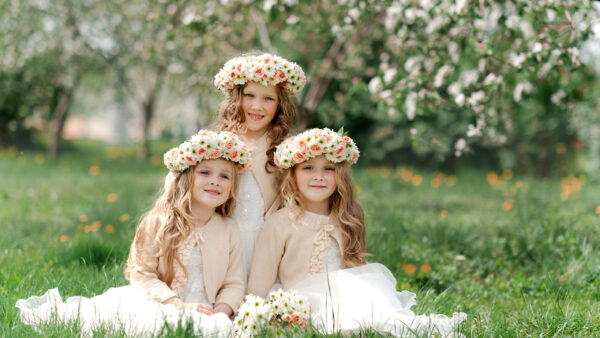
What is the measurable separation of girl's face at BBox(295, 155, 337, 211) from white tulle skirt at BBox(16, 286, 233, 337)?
0.85 m

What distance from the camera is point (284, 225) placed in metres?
3.17

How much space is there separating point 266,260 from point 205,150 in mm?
700

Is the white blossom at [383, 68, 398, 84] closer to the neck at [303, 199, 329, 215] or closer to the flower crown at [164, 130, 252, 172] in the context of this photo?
the neck at [303, 199, 329, 215]

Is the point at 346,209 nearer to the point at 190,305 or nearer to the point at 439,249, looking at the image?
the point at 190,305

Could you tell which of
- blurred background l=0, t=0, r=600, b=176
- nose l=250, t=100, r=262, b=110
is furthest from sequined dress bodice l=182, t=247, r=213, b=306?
blurred background l=0, t=0, r=600, b=176

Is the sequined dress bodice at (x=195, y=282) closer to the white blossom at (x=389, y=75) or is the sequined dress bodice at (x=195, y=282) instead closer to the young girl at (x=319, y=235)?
the young girl at (x=319, y=235)

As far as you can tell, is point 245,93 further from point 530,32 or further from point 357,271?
point 530,32

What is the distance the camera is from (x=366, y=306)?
2.82 m

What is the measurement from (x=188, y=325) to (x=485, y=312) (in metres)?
1.72

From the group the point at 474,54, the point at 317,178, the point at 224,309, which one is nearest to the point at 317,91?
the point at 474,54

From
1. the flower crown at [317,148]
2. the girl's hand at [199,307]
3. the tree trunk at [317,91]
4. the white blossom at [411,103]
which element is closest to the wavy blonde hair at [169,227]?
the girl's hand at [199,307]

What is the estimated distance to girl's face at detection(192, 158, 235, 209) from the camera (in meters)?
3.03

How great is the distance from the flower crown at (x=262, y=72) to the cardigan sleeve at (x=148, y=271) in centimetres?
105

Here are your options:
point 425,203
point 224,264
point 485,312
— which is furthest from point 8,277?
point 425,203
